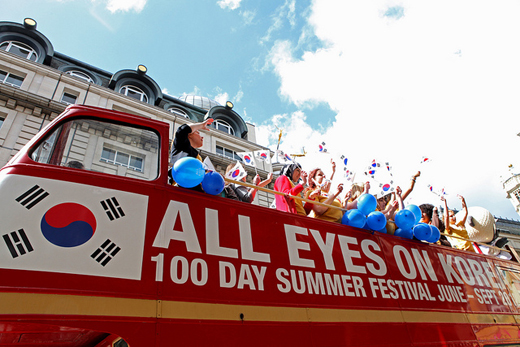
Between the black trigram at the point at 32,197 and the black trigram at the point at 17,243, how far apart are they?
197 mm

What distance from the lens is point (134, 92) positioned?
1984cm

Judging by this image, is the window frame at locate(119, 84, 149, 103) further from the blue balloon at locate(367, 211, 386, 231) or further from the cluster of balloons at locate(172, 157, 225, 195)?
the blue balloon at locate(367, 211, 386, 231)

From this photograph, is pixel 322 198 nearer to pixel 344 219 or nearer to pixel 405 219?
pixel 344 219

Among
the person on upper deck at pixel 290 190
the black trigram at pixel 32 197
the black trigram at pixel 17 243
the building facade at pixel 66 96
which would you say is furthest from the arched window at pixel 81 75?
the black trigram at pixel 17 243

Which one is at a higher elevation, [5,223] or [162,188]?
[162,188]

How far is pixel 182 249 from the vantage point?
8.11ft

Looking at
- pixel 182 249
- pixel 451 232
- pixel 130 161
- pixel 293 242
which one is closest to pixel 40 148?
pixel 130 161

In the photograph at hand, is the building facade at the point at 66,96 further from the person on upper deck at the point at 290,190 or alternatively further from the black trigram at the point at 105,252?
the black trigram at the point at 105,252

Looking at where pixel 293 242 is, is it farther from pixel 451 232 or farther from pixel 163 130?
pixel 451 232

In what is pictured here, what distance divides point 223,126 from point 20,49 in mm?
12875

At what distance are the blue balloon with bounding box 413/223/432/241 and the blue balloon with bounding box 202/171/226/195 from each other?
297cm

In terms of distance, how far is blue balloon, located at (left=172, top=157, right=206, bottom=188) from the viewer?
2812mm

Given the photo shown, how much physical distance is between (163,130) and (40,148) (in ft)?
3.38

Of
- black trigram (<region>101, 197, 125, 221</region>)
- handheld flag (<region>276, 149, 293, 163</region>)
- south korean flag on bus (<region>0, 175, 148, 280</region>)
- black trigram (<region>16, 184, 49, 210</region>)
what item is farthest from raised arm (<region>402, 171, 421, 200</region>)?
black trigram (<region>16, 184, 49, 210</region>)
